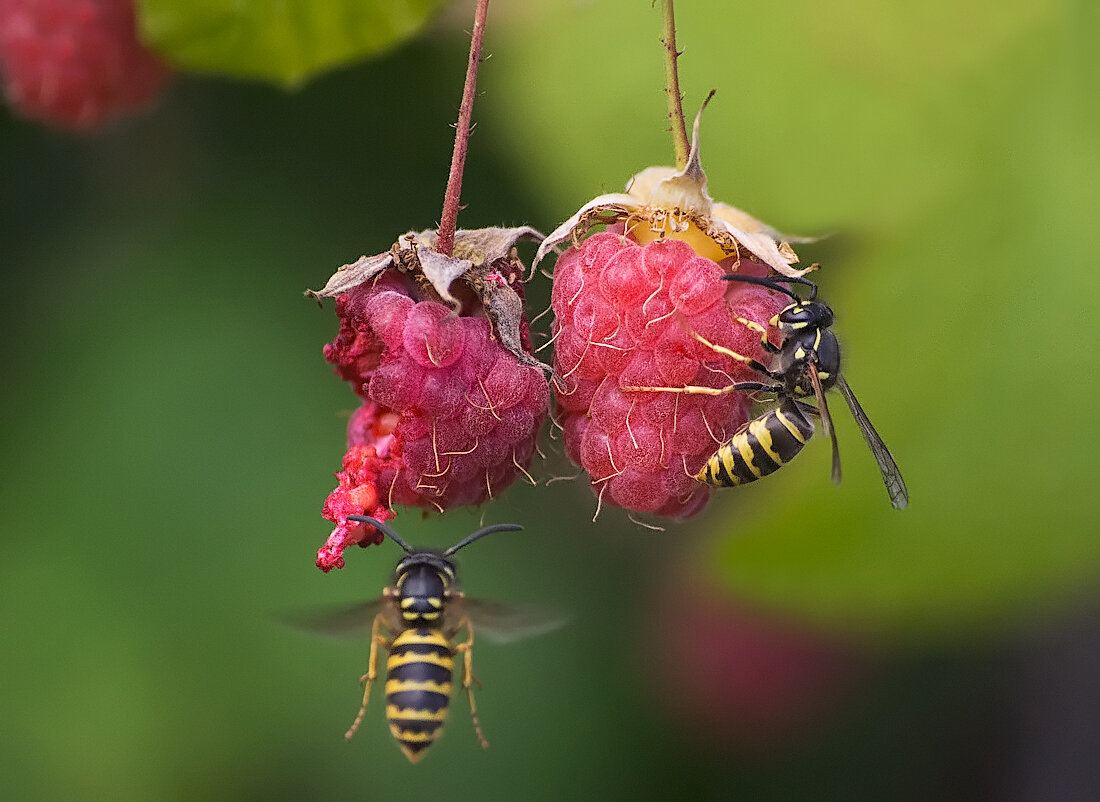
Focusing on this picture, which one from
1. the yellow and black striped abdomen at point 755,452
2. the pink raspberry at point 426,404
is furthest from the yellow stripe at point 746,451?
the pink raspberry at point 426,404

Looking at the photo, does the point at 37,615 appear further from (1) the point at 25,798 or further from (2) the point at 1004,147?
(2) the point at 1004,147

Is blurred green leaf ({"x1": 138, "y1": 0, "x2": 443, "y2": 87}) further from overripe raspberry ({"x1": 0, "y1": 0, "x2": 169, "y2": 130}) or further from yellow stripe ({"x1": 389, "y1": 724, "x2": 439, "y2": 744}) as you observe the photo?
yellow stripe ({"x1": 389, "y1": 724, "x2": 439, "y2": 744})

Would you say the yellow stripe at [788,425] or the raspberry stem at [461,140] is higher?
the raspberry stem at [461,140]

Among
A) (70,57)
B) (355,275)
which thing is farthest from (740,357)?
(70,57)

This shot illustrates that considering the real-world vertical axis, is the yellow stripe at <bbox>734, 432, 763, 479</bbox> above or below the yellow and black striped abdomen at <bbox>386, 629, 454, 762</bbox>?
above

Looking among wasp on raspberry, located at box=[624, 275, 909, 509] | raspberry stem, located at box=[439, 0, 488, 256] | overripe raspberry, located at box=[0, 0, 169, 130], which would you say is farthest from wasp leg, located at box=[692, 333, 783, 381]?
overripe raspberry, located at box=[0, 0, 169, 130]

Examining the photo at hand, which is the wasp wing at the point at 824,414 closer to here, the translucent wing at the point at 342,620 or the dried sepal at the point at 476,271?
the dried sepal at the point at 476,271
